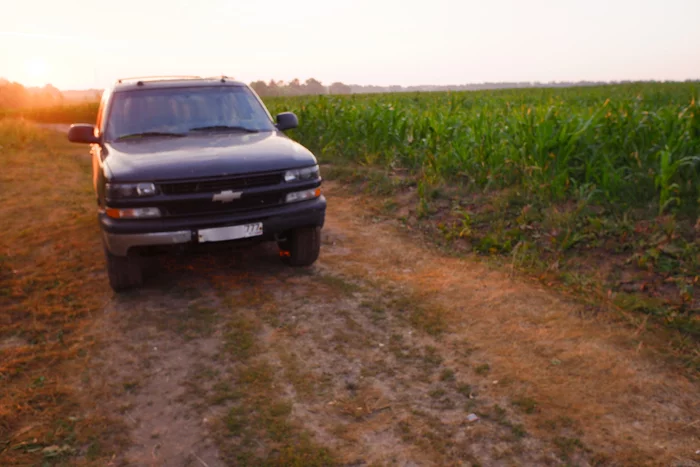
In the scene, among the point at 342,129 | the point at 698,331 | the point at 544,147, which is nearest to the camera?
the point at 698,331

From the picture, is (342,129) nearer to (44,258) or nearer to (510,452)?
(44,258)

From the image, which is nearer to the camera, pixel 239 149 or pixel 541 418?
pixel 541 418

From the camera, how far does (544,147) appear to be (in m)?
6.67

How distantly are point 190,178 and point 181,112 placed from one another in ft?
4.83

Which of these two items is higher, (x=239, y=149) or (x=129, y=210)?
(x=239, y=149)

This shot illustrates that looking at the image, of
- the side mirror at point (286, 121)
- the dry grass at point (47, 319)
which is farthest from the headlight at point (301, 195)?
the dry grass at point (47, 319)

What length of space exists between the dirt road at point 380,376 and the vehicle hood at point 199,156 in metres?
1.11

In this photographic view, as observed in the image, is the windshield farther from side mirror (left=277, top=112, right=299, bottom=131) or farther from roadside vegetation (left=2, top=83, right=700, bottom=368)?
roadside vegetation (left=2, top=83, right=700, bottom=368)

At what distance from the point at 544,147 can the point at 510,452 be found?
4528 millimetres

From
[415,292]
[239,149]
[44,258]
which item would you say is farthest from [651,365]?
[44,258]

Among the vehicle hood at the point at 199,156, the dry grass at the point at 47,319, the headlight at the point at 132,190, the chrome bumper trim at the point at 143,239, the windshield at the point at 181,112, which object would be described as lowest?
the dry grass at the point at 47,319

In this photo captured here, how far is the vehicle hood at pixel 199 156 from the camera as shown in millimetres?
4590

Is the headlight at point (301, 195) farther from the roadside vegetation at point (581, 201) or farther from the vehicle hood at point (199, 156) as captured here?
the roadside vegetation at point (581, 201)

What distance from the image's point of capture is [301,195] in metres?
5.11
